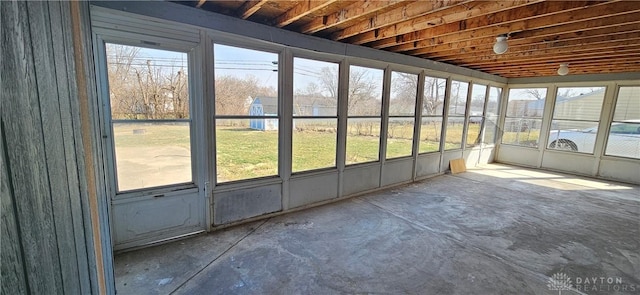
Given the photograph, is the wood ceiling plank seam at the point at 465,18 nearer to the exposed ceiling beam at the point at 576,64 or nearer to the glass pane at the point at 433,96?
the glass pane at the point at 433,96

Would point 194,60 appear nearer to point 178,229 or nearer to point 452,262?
point 178,229

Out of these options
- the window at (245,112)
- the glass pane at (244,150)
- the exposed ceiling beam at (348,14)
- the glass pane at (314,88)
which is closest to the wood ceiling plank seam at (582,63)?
the glass pane at (314,88)

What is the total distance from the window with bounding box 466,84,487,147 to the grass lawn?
8.54 ft

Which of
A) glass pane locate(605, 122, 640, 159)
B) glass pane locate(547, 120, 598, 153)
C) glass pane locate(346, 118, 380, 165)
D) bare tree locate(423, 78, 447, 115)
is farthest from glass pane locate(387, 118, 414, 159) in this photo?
glass pane locate(605, 122, 640, 159)

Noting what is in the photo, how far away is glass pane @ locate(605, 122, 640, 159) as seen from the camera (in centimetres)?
615

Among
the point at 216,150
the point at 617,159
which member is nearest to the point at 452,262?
the point at 216,150

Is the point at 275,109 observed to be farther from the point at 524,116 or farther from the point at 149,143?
the point at 524,116

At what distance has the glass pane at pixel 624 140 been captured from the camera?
615cm

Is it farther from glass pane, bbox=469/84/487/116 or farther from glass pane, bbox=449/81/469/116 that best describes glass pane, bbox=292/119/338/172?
glass pane, bbox=469/84/487/116

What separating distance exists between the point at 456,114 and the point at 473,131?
1.20m

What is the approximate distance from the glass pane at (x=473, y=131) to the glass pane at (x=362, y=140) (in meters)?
3.46

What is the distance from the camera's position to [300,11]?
291 cm

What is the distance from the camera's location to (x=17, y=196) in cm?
70

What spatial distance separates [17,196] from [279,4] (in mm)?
2838
